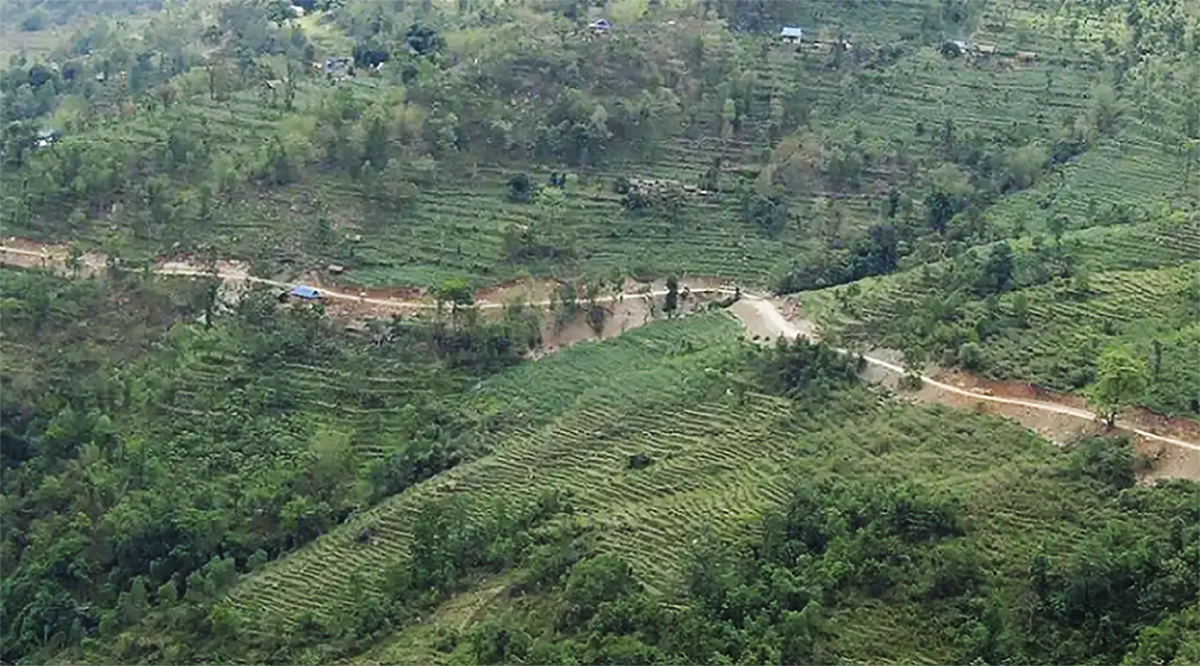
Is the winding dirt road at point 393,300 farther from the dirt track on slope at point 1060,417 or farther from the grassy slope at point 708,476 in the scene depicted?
the dirt track on slope at point 1060,417

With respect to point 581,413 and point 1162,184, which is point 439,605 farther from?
point 1162,184

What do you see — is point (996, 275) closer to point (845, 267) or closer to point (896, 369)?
point (896, 369)

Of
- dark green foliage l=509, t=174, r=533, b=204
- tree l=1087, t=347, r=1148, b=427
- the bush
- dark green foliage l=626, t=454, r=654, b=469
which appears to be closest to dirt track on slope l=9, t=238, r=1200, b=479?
tree l=1087, t=347, r=1148, b=427

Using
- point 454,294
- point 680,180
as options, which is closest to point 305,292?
point 454,294

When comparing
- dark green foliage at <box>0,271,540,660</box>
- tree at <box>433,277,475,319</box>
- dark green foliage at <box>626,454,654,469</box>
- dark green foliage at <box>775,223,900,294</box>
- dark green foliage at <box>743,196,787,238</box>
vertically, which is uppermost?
dark green foliage at <box>743,196,787,238</box>

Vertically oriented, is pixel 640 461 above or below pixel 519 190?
below

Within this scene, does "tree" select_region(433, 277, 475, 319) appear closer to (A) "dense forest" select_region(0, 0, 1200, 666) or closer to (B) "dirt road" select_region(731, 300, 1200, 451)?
(A) "dense forest" select_region(0, 0, 1200, 666)

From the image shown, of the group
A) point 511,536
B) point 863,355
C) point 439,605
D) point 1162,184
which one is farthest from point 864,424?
point 1162,184
